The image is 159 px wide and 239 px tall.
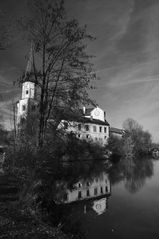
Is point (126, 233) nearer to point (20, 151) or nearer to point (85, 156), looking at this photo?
point (20, 151)

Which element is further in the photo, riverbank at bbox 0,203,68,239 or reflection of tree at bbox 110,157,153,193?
reflection of tree at bbox 110,157,153,193

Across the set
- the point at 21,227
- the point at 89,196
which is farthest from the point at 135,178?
the point at 21,227

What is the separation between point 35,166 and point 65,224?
10.5ft

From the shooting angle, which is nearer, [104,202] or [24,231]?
[24,231]

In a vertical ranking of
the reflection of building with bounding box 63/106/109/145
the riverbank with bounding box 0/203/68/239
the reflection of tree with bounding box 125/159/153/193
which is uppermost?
the reflection of building with bounding box 63/106/109/145

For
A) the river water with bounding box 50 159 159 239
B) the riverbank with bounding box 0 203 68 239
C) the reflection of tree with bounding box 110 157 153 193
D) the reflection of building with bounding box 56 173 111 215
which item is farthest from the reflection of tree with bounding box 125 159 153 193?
the riverbank with bounding box 0 203 68 239

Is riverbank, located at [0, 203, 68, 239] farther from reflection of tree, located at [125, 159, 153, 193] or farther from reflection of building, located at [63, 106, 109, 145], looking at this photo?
reflection of building, located at [63, 106, 109, 145]

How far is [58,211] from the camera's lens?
1311 centimetres

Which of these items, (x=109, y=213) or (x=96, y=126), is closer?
(x=109, y=213)

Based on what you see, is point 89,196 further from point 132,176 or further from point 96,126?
point 96,126

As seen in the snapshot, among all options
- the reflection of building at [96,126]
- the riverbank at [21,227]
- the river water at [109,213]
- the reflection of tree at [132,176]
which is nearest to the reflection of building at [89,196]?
the river water at [109,213]

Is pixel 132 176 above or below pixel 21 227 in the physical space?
below

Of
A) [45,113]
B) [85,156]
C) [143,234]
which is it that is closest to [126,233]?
[143,234]

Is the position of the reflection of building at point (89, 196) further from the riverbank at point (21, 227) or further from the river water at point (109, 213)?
the riverbank at point (21, 227)
